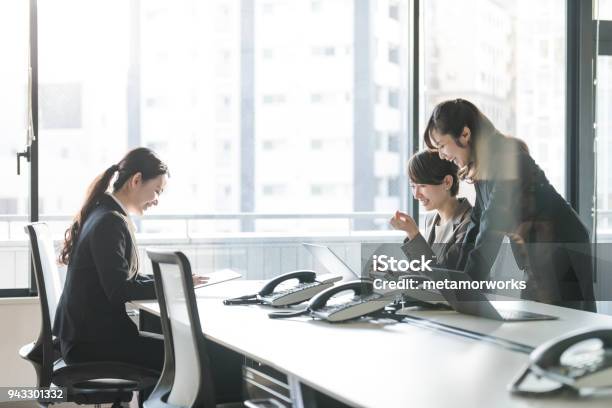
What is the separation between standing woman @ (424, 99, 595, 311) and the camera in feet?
10.5

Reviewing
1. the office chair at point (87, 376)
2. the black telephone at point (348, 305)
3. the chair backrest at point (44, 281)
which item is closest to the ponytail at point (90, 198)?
→ the chair backrest at point (44, 281)

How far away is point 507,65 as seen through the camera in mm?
5297

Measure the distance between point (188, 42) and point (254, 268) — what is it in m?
1.35

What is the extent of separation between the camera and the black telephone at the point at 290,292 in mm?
3074

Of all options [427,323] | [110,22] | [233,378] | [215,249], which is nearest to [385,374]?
[427,323]

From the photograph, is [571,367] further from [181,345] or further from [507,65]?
[507,65]

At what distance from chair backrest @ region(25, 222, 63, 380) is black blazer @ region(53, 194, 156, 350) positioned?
0.06m

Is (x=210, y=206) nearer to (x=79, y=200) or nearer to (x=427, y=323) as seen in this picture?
(x=79, y=200)

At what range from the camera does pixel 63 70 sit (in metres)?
4.65

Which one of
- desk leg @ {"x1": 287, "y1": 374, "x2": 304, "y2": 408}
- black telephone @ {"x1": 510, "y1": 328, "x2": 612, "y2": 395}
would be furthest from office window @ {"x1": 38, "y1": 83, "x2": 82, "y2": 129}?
black telephone @ {"x1": 510, "y1": 328, "x2": 612, "y2": 395}

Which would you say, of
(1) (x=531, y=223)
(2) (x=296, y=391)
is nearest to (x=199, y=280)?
(1) (x=531, y=223)

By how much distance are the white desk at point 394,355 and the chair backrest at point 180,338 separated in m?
0.09

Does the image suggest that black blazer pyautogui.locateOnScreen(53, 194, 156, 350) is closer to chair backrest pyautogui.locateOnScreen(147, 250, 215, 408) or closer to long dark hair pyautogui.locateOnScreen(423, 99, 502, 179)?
chair backrest pyautogui.locateOnScreen(147, 250, 215, 408)

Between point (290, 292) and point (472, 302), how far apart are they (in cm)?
71
